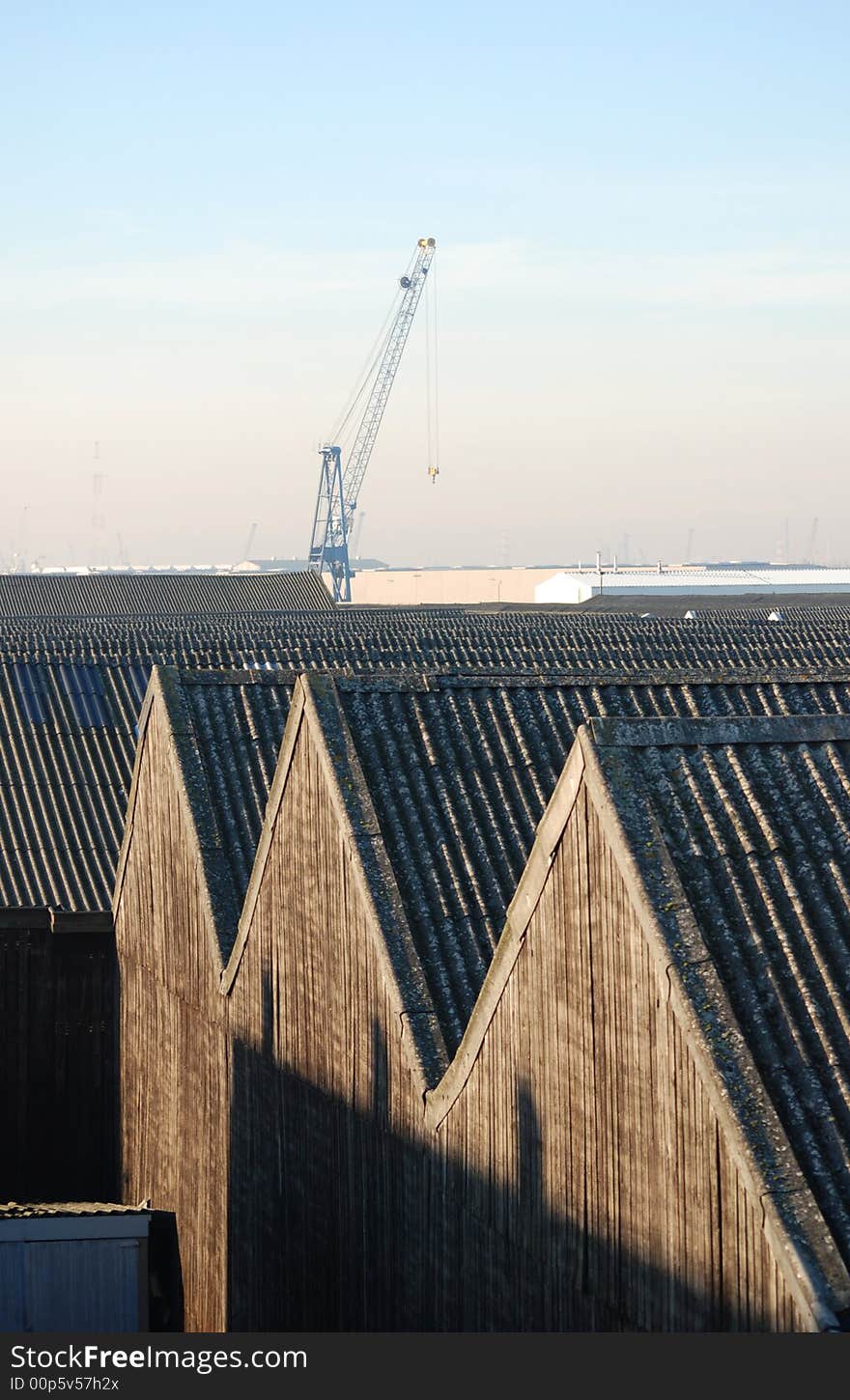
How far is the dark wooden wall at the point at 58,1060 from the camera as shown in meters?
22.7

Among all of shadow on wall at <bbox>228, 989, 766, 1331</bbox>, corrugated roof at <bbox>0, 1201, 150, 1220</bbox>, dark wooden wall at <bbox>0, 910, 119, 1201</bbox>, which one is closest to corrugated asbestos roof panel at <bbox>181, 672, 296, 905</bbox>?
shadow on wall at <bbox>228, 989, 766, 1331</bbox>

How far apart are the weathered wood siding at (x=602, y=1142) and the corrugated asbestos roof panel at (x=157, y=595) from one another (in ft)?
244

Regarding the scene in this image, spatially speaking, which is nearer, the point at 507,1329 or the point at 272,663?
the point at 507,1329

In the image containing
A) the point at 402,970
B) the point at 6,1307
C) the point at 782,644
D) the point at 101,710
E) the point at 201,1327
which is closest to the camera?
the point at 402,970

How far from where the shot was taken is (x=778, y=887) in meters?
9.20

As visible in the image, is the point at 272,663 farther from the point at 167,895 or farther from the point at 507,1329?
the point at 507,1329

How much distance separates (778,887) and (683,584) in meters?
117

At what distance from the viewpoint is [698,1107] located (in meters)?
8.43

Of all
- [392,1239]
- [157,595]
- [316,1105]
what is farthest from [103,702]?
[157,595]

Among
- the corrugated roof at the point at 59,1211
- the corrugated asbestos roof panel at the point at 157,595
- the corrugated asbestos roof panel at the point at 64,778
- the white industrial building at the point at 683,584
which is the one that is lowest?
the corrugated roof at the point at 59,1211

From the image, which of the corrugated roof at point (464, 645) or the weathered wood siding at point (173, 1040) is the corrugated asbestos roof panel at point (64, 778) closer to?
the corrugated roof at point (464, 645)

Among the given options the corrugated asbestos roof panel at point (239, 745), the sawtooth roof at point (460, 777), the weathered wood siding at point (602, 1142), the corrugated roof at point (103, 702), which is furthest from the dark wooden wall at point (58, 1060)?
the weathered wood siding at point (602, 1142)

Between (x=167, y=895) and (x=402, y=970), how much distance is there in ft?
22.7

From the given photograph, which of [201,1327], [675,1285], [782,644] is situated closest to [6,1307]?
[201,1327]
